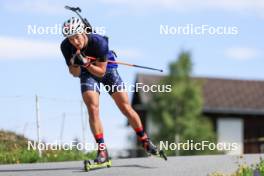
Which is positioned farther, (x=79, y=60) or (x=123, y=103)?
(x=123, y=103)

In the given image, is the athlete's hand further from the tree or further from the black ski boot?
the tree

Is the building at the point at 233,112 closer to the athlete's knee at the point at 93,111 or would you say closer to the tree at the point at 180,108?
the tree at the point at 180,108

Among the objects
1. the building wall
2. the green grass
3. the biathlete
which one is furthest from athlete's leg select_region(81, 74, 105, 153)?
the building wall

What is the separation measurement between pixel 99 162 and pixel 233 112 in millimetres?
40753

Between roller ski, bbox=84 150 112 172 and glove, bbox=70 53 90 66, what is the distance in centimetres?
142

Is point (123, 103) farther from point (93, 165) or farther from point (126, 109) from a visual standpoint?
point (93, 165)

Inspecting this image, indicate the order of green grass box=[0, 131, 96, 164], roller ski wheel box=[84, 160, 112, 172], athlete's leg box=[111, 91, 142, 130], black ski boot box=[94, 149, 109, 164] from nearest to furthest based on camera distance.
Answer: roller ski wheel box=[84, 160, 112, 172] → black ski boot box=[94, 149, 109, 164] → athlete's leg box=[111, 91, 142, 130] → green grass box=[0, 131, 96, 164]

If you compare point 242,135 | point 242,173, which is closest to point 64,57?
point 242,173

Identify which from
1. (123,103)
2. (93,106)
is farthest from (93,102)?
(123,103)

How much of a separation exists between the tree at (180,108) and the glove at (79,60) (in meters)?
38.0

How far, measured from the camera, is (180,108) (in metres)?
53.8

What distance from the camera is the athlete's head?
42.9 ft

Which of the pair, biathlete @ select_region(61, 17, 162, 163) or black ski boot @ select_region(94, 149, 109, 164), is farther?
black ski boot @ select_region(94, 149, 109, 164)

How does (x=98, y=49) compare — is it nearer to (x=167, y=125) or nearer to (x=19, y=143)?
(x=19, y=143)
